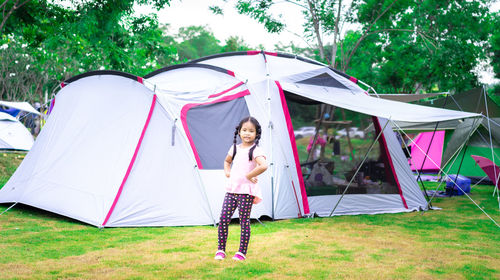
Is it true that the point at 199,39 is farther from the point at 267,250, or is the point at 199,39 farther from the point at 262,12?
the point at 267,250

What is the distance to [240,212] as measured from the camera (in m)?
4.13

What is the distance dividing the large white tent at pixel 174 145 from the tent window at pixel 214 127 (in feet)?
0.04

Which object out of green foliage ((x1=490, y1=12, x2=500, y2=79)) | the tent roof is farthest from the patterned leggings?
green foliage ((x1=490, y1=12, x2=500, y2=79))

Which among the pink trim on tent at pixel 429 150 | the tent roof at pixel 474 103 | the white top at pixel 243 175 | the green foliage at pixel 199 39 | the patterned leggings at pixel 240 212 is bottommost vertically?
the pink trim on tent at pixel 429 150

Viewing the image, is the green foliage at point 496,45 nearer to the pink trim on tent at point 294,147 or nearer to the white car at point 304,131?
the white car at point 304,131

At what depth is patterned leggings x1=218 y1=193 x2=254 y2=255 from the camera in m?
4.09

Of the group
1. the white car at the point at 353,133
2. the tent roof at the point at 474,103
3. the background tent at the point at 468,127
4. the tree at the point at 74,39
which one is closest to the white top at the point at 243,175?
the white car at the point at 353,133

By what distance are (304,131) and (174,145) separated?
1.95 metres

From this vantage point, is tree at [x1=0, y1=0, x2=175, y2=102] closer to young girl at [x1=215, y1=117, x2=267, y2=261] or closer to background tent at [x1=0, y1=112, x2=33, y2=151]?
background tent at [x1=0, y1=112, x2=33, y2=151]

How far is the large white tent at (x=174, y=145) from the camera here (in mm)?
5762

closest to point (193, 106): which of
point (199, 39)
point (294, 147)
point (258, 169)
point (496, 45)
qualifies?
point (294, 147)

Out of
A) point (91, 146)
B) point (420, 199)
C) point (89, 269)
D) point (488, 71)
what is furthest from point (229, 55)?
point (488, 71)

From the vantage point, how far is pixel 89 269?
379 centimetres

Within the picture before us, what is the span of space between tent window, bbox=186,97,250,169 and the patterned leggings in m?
1.91
